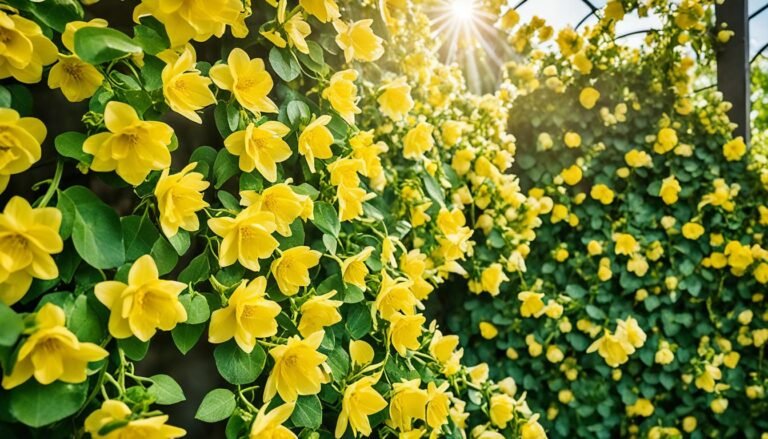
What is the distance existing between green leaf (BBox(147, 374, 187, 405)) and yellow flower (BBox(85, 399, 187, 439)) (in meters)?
0.09

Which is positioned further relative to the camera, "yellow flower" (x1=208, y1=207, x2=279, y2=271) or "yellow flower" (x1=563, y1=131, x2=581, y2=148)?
"yellow flower" (x1=563, y1=131, x2=581, y2=148)

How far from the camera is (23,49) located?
2.16 feet

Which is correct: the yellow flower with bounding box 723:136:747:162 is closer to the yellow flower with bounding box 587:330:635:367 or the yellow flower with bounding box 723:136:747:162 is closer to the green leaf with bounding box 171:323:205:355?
the yellow flower with bounding box 587:330:635:367

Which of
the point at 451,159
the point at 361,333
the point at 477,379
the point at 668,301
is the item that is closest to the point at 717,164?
the point at 668,301

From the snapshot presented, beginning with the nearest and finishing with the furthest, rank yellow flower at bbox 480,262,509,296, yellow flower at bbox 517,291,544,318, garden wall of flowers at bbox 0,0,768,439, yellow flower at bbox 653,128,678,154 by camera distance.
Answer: garden wall of flowers at bbox 0,0,768,439, yellow flower at bbox 480,262,509,296, yellow flower at bbox 517,291,544,318, yellow flower at bbox 653,128,678,154

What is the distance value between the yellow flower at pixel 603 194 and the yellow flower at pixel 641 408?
77 centimetres

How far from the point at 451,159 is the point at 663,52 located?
1.10 meters

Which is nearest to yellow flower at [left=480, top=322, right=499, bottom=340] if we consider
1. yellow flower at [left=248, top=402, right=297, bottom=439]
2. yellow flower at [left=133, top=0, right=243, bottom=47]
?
yellow flower at [left=248, top=402, right=297, bottom=439]

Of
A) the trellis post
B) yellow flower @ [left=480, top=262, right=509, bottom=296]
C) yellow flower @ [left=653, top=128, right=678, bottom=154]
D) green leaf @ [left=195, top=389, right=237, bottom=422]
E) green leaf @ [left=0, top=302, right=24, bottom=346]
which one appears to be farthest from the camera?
the trellis post

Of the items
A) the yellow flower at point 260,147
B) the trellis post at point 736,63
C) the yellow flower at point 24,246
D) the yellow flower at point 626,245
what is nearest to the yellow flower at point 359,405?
the yellow flower at point 260,147

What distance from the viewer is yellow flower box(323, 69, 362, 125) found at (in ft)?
3.31

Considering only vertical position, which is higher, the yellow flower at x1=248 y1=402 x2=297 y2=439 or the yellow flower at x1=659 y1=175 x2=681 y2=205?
the yellow flower at x1=659 y1=175 x2=681 y2=205

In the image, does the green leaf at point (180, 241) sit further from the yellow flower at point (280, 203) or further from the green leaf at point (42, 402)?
the green leaf at point (42, 402)

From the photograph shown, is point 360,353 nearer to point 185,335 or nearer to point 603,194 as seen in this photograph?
point 185,335
